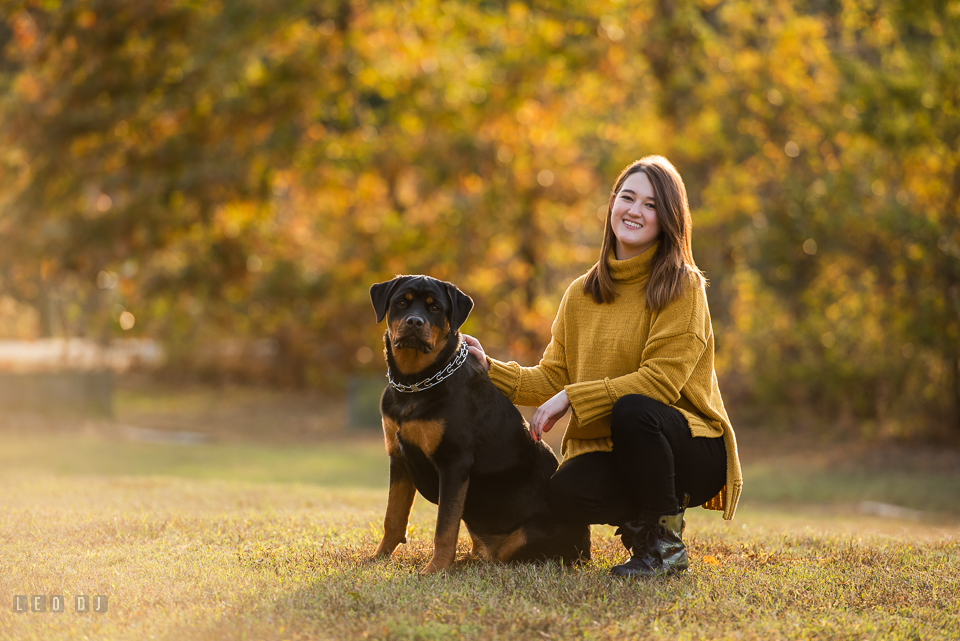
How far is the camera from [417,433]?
3629 millimetres

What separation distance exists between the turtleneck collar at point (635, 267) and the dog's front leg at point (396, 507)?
132 cm

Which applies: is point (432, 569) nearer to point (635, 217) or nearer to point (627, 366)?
point (627, 366)

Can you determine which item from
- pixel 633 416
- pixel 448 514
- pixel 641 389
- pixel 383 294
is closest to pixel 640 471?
pixel 633 416

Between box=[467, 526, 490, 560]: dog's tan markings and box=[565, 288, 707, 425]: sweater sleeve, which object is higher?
box=[565, 288, 707, 425]: sweater sleeve

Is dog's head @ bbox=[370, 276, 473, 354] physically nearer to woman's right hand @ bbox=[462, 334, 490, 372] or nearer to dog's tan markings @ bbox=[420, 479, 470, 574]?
woman's right hand @ bbox=[462, 334, 490, 372]

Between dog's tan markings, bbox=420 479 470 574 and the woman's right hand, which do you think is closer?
dog's tan markings, bbox=420 479 470 574

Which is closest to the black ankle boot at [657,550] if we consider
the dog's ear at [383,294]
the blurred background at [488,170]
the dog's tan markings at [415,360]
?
the dog's tan markings at [415,360]

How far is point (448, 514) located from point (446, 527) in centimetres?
6

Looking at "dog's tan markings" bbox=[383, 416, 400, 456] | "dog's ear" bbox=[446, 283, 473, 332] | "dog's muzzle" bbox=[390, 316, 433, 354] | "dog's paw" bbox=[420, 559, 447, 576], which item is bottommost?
"dog's paw" bbox=[420, 559, 447, 576]

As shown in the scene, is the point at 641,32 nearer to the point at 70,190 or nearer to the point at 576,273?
the point at 576,273

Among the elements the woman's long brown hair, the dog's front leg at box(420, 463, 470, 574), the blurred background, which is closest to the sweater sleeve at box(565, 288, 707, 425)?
the woman's long brown hair

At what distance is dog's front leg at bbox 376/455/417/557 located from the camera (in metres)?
3.91

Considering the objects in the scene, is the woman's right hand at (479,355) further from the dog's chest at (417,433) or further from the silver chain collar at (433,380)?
the dog's chest at (417,433)

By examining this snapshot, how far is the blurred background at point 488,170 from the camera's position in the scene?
1016 centimetres
